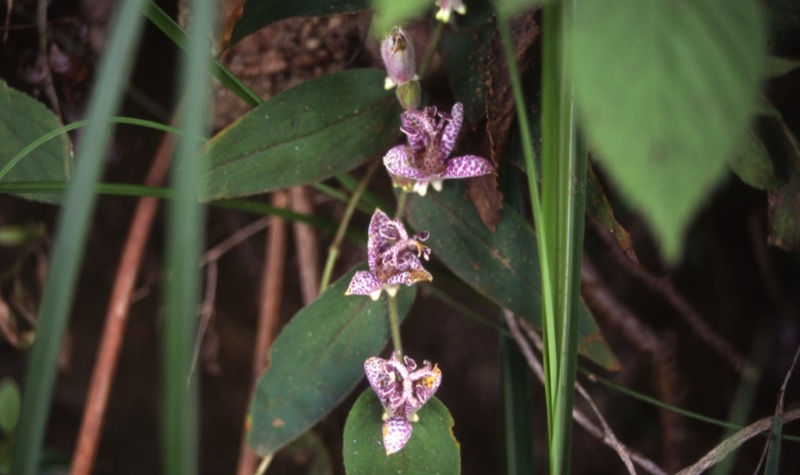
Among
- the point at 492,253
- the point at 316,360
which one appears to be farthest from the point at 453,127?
the point at 316,360

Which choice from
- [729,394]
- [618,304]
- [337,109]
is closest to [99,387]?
[337,109]

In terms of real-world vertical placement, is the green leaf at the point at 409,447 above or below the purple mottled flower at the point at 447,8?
below

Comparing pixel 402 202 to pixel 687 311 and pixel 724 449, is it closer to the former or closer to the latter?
pixel 724 449

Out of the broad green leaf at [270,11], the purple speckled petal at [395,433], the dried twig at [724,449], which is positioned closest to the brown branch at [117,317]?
the broad green leaf at [270,11]

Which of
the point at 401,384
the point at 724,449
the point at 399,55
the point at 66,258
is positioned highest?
the point at 399,55

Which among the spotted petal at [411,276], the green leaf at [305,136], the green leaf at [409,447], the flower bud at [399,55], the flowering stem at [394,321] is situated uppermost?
the flower bud at [399,55]

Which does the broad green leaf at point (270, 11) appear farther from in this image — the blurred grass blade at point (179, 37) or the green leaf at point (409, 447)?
the green leaf at point (409, 447)

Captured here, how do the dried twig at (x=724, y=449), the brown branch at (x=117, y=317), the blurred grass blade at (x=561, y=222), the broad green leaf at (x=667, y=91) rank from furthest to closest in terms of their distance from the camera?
the brown branch at (x=117, y=317) < the dried twig at (x=724, y=449) < the blurred grass blade at (x=561, y=222) < the broad green leaf at (x=667, y=91)
